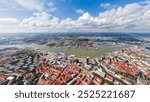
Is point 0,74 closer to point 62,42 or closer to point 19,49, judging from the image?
point 19,49

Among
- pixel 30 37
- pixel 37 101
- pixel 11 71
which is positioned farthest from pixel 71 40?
pixel 37 101

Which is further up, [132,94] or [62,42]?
[62,42]

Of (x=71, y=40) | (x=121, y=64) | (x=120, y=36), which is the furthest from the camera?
(x=120, y=36)

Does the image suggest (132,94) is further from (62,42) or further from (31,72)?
(62,42)

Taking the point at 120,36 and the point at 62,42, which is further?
the point at 120,36

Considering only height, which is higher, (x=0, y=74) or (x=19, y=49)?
(x=19, y=49)

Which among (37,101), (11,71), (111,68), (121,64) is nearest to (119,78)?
(111,68)

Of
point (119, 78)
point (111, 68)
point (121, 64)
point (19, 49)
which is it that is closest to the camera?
point (119, 78)

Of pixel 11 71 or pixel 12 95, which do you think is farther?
pixel 11 71

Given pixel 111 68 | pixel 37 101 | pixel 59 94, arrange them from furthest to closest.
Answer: pixel 111 68
pixel 59 94
pixel 37 101
